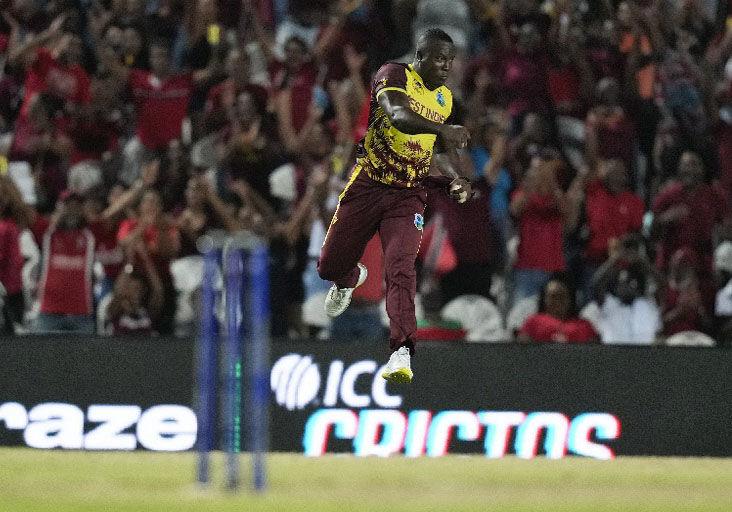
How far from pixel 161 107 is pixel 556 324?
16.5ft

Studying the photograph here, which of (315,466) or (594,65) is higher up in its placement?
(594,65)

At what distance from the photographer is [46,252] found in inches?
654

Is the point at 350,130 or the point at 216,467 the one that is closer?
the point at 216,467

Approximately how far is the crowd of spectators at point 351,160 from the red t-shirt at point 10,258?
0.02 m

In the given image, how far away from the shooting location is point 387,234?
1102cm

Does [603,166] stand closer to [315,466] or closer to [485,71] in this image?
[485,71]

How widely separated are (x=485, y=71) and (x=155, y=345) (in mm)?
4812

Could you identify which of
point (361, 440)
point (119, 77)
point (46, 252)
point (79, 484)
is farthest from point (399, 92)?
point (119, 77)

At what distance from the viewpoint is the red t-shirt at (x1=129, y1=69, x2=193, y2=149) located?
17938mm

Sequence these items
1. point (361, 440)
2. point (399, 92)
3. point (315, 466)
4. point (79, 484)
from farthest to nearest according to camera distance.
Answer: point (361, 440), point (315, 466), point (79, 484), point (399, 92)

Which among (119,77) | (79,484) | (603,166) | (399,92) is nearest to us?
(399,92)

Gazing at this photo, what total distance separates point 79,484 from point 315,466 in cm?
208

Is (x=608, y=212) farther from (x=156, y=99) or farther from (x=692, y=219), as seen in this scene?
(x=156, y=99)

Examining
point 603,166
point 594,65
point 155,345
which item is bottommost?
point 155,345
